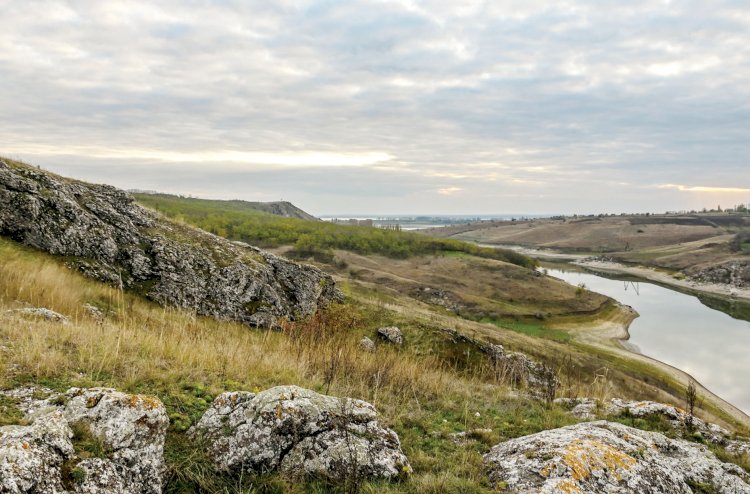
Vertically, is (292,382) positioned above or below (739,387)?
above

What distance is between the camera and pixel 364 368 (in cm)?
888

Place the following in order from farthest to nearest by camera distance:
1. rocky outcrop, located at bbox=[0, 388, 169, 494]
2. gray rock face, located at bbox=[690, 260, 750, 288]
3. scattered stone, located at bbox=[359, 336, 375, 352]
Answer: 1. gray rock face, located at bbox=[690, 260, 750, 288]
2. scattered stone, located at bbox=[359, 336, 375, 352]
3. rocky outcrop, located at bbox=[0, 388, 169, 494]

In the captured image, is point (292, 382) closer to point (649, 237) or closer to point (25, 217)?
point (25, 217)

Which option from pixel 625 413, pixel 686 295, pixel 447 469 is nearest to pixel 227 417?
pixel 447 469

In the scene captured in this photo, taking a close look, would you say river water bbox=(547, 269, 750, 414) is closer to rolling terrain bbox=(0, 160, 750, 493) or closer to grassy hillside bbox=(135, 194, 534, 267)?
rolling terrain bbox=(0, 160, 750, 493)

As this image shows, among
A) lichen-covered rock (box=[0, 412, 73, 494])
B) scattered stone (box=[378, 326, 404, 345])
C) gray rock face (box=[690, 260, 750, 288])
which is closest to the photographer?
lichen-covered rock (box=[0, 412, 73, 494])

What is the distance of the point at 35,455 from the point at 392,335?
2019cm

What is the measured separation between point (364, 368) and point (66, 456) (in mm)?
5684

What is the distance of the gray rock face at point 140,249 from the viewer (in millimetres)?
15281

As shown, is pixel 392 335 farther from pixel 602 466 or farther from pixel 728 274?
pixel 728 274

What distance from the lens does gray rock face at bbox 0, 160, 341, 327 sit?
15281mm

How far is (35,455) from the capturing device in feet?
11.7

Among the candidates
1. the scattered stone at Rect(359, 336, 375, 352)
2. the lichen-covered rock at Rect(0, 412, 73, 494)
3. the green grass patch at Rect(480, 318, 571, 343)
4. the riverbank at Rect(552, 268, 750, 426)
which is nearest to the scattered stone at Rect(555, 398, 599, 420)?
the scattered stone at Rect(359, 336, 375, 352)

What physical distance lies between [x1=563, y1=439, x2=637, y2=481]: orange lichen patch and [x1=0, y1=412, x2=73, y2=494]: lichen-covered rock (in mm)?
5277
